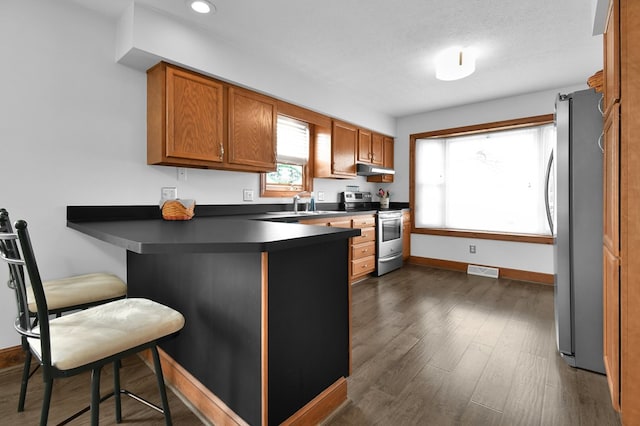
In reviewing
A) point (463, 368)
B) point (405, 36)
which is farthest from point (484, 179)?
point (463, 368)

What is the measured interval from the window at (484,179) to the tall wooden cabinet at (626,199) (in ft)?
9.25

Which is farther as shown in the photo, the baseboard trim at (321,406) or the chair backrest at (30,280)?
the baseboard trim at (321,406)

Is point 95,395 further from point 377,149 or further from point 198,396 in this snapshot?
point 377,149

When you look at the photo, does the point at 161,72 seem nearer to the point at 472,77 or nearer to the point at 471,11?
the point at 471,11

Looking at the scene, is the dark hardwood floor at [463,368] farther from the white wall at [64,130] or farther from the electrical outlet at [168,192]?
the white wall at [64,130]

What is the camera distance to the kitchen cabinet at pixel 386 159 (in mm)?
4988

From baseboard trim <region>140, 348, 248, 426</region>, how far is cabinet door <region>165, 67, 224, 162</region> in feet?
4.77

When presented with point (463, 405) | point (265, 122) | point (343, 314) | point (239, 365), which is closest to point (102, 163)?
point (265, 122)

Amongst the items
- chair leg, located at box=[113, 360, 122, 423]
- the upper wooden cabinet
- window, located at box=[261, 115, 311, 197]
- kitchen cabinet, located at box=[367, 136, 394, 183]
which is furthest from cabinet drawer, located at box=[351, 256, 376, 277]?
chair leg, located at box=[113, 360, 122, 423]

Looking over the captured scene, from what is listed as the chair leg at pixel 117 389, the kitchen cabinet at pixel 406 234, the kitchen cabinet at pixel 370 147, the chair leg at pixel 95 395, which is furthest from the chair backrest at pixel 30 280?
the kitchen cabinet at pixel 406 234

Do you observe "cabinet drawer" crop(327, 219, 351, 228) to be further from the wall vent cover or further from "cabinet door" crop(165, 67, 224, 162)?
the wall vent cover

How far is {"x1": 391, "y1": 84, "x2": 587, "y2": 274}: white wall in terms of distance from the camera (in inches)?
154

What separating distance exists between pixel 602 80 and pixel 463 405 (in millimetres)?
1915

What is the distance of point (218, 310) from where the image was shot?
141 cm
